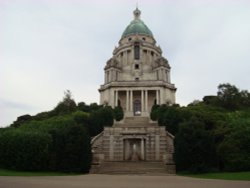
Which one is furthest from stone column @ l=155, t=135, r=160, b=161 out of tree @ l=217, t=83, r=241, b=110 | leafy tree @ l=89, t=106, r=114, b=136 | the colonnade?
the colonnade

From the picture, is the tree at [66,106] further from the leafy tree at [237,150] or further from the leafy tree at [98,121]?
the leafy tree at [237,150]

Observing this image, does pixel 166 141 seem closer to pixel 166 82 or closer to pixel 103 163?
pixel 103 163

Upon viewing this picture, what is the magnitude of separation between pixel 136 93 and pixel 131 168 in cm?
4581

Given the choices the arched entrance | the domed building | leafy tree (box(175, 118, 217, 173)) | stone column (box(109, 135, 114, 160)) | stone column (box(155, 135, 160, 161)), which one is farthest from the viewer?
the arched entrance

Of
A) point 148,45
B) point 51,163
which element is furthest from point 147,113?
point 51,163

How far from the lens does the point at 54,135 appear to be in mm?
33531

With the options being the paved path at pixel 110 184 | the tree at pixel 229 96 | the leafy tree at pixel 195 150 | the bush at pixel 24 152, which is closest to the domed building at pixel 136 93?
the leafy tree at pixel 195 150

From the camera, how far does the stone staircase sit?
32875mm

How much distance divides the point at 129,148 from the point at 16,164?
17769 mm

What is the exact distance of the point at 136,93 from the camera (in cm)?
7931

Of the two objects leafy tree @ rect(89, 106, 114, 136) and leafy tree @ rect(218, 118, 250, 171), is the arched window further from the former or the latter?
leafy tree @ rect(218, 118, 250, 171)

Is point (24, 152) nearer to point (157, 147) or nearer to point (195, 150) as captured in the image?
point (195, 150)

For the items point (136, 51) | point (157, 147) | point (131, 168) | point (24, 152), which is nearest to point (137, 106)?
point (136, 51)

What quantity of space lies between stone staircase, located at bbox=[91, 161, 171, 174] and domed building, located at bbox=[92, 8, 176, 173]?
6.08 meters
